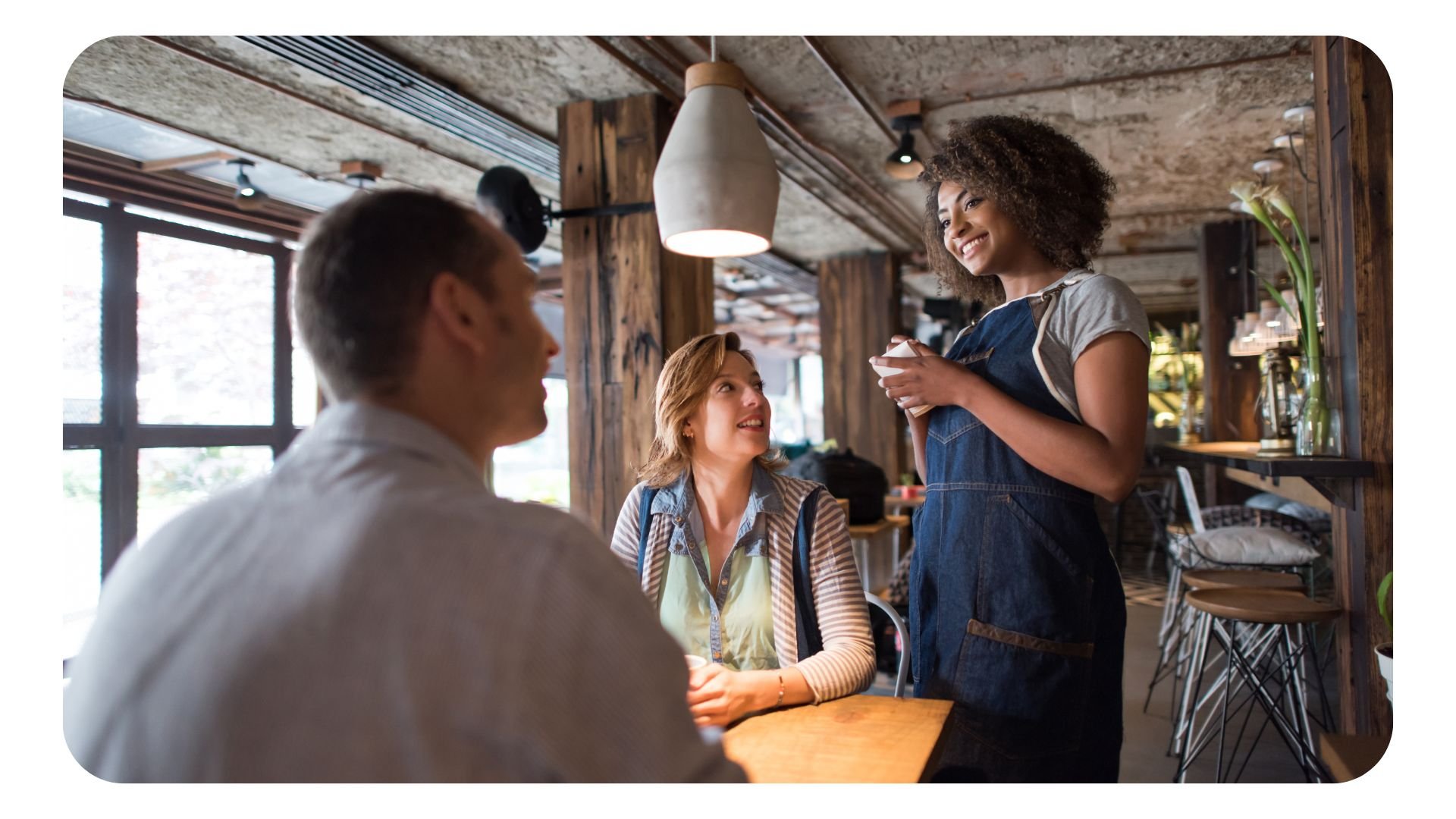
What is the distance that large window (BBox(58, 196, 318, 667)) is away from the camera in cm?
127

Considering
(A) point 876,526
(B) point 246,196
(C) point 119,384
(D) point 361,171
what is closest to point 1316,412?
(A) point 876,526

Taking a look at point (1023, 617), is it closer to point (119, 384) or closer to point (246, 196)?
point (119, 384)

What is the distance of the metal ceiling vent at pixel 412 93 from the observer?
6.36 ft

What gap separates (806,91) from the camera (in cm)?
338

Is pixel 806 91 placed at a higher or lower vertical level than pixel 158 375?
higher

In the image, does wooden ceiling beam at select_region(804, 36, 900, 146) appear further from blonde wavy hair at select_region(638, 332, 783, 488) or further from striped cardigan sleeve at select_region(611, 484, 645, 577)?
striped cardigan sleeve at select_region(611, 484, 645, 577)

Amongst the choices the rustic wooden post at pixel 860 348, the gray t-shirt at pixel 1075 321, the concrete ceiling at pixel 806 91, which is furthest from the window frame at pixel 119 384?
the rustic wooden post at pixel 860 348

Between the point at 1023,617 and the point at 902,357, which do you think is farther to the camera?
the point at 902,357

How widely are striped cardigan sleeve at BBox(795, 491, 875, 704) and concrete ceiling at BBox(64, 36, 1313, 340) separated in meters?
1.23

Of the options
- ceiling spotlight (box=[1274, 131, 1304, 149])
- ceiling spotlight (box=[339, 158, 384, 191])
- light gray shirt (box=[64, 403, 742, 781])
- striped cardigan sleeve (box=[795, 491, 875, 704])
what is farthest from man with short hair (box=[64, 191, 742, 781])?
ceiling spotlight (box=[1274, 131, 1304, 149])

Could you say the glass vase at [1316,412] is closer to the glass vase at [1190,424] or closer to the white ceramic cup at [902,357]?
the white ceramic cup at [902,357]

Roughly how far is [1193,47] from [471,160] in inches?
122

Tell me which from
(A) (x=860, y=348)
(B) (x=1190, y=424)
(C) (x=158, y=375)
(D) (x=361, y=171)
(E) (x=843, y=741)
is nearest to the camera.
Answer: (E) (x=843, y=741)

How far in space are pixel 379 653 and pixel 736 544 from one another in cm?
100
